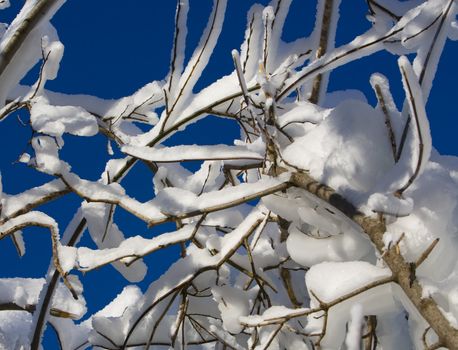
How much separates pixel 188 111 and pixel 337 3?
1.90ft

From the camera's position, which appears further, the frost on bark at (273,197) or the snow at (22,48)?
the snow at (22,48)

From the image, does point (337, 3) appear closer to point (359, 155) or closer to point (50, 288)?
point (359, 155)

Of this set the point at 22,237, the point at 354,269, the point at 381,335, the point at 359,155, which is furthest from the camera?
the point at 22,237

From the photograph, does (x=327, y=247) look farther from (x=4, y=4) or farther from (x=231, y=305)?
(x=4, y=4)

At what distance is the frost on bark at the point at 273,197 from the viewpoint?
1.05 metres

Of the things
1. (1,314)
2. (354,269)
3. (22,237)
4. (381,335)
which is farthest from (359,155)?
(1,314)

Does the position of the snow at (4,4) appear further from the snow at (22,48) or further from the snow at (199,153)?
the snow at (199,153)

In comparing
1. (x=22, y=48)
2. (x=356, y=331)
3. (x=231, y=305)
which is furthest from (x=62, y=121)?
(x=356, y=331)

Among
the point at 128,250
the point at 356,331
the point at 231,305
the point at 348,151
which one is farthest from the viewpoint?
the point at 231,305

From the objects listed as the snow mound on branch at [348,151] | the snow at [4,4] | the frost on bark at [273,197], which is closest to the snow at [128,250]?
the frost on bark at [273,197]

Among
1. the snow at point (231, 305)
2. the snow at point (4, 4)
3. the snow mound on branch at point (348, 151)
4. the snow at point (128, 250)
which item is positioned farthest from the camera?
the snow at point (4, 4)

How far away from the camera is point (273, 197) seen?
1271mm

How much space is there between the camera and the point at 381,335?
1.31 meters

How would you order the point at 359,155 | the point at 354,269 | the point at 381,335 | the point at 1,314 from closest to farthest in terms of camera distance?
1. the point at 354,269
2. the point at 359,155
3. the point at 381,335
4. the point at 1,314
